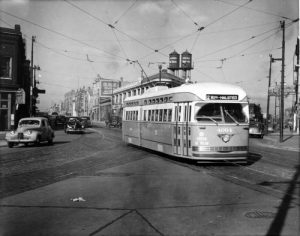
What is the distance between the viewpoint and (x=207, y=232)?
5582mm

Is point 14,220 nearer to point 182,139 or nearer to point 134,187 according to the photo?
point 134,187

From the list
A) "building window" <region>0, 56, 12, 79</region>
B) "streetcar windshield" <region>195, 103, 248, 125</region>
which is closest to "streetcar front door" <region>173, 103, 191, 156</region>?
"streetcar windshield" <region>195, 103, 248, 125</region>

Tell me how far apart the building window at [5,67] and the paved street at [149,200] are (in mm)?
26662

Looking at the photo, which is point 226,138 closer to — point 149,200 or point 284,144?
point 149,200

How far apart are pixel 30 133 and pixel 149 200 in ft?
54.8

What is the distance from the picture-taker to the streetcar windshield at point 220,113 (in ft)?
44.6

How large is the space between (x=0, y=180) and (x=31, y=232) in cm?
555

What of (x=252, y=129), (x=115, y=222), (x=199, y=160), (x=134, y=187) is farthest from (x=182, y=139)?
(x=252, y=129)

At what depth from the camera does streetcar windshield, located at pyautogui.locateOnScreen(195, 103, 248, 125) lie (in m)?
13.6

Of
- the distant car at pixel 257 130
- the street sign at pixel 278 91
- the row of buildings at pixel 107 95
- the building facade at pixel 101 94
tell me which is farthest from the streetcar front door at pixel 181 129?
the building facade at pixel 101 94

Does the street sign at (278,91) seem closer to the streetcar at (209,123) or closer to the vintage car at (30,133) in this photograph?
the vintage car at (30,133)

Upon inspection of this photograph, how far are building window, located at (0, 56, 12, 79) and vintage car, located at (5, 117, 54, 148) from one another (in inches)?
619

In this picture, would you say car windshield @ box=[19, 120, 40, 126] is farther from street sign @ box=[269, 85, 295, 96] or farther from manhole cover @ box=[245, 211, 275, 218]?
street sign @ box=[269, 85, 295, 96]

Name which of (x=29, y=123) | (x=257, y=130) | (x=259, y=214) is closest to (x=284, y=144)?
(x=257, y=130)
